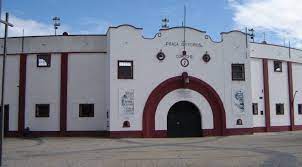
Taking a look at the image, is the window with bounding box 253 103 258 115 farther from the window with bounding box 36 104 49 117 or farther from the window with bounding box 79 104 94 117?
the window with bounding box 36 104 49 117

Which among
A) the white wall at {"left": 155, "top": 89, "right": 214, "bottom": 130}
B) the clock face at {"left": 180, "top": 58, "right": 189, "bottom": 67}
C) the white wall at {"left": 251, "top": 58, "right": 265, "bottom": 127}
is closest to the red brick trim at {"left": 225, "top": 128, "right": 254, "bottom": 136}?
the white wall at {"left": 155, "top": 89, "right": 214, "bottom": 130}

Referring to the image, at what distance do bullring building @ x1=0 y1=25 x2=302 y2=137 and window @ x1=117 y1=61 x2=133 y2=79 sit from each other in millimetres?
71

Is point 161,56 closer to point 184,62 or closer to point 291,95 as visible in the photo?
point 184,62

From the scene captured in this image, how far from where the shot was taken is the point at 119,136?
3038cm

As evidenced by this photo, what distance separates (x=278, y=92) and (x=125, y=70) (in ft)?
45.9

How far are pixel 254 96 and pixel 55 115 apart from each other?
621 inches

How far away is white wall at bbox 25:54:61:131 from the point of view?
3219cm

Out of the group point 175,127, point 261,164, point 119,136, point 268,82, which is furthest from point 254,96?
point 261,164

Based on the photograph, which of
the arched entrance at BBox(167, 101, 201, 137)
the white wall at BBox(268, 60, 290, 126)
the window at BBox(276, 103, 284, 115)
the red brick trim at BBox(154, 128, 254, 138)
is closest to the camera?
the red brick trim at BBox(154, 128, 254, 138)

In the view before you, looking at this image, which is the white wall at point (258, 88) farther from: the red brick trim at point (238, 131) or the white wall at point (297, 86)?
the white wall at point (297, 86)

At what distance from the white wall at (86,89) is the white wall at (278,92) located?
14.1m

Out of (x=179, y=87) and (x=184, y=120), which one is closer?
(x=179, y=87)

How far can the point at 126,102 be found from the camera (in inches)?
1206

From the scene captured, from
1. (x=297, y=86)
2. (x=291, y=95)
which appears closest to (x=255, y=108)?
(x=291, y=95)
